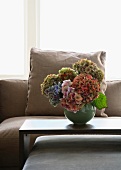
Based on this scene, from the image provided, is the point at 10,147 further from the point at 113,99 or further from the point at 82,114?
the point at 113,99

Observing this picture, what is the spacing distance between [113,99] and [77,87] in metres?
1.30

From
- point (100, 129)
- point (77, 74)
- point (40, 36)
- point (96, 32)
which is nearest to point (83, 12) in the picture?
point (96, 32)

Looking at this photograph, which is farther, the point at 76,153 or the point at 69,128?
the point at 69,128

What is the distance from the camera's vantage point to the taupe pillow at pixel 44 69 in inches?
112

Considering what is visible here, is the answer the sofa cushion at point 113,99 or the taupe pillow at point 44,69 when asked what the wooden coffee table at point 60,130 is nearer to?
the taupe pillow at point 44,69

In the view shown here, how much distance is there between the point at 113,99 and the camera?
118 inches

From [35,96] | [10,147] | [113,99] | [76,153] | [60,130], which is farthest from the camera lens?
[113,99]

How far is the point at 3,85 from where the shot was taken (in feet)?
9.99

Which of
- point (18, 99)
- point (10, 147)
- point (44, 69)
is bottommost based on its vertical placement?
point (10, 147)

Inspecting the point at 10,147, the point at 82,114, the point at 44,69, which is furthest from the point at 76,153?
the point at 44,69

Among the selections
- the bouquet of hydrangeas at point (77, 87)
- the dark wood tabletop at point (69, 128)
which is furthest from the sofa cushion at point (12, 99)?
the bouquet of hydrangeas at point (77, 87)

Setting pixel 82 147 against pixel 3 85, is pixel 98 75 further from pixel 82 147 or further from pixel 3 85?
pixel 3 85

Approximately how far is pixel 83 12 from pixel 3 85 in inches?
49.9

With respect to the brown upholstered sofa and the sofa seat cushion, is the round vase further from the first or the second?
the brown upholstered sofa
